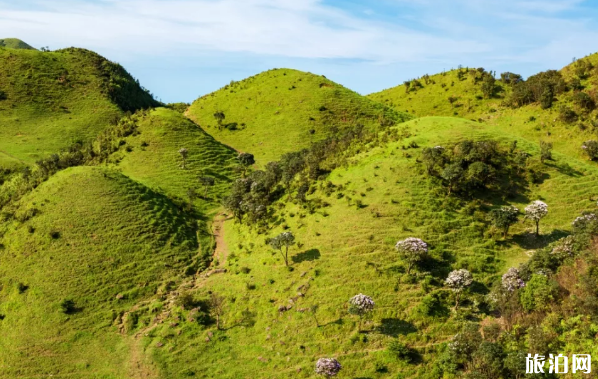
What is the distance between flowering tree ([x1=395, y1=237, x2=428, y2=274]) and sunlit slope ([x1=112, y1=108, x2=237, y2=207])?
132 ft

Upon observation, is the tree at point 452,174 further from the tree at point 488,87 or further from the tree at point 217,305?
the tree at point 488,87

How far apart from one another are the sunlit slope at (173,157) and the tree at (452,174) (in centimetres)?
4156

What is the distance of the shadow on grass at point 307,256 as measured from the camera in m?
45.5

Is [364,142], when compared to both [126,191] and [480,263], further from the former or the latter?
[126,191]

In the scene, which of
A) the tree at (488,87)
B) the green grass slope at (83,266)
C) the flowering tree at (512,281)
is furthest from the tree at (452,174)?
the tree at (488,87)

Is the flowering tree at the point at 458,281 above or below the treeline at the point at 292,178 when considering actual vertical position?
below

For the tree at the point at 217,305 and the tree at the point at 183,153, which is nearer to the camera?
the tree at the point at 217,305

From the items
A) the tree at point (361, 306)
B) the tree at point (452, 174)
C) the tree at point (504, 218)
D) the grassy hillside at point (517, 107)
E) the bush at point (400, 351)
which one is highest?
the grassy hillside at point (517, 107)

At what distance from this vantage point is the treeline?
5991 cm

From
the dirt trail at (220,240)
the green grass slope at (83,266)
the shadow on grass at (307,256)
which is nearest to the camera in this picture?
the green grass slope at (83,266)

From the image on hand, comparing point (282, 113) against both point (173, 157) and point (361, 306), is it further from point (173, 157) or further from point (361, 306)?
point (361, 306)

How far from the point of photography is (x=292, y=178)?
63750 mm

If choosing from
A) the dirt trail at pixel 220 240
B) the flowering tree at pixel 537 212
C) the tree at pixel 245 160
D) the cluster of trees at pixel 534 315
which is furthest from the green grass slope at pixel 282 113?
the cluster of trees at pixel 534 315

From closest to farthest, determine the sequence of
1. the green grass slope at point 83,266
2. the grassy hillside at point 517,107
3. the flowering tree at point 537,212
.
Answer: the green grass slope at point 83,266, the flowering tree at point 537,212, the grassy hillside at point 517,107
